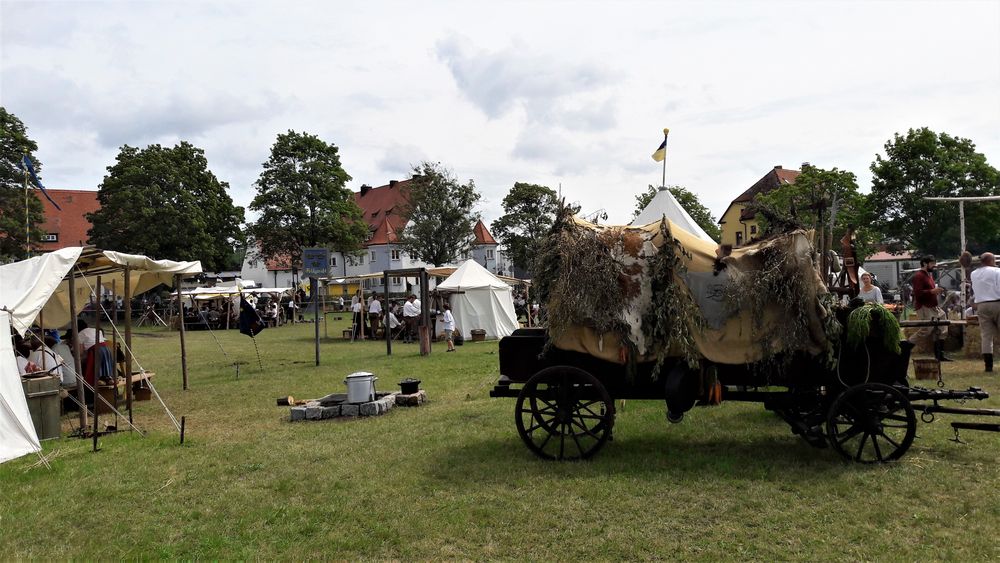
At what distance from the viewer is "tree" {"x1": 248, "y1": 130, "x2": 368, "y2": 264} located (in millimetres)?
52438

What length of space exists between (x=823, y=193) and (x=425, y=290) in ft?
41.6

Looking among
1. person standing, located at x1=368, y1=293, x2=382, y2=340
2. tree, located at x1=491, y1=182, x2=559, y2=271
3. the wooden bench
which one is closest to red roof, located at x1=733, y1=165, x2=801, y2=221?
tree, located at x1=491, y1=182, x2=559, y2=271

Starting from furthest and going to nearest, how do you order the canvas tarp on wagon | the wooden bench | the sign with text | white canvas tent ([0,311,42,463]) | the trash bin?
the sign with text, the wooden bench, the trash bin, white canvas tent ([0,311,42,463]), the canvas tarp on wagon

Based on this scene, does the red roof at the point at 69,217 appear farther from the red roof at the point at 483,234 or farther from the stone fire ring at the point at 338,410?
the stone fire ring at the point at 338,410

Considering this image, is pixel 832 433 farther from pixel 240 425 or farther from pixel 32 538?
pixel 240 425

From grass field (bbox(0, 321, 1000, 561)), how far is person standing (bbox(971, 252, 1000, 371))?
2044 mm

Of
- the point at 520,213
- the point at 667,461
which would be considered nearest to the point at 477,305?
the point at 667,461

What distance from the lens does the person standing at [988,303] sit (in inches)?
444

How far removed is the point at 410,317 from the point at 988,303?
1661cm

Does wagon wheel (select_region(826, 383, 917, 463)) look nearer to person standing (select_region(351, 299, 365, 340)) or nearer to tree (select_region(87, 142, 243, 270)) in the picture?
person standing (select_region(351, 299, 365, 340))

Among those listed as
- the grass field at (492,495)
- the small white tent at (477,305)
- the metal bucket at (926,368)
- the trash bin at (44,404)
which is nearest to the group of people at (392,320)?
the small white tent at (477,305)

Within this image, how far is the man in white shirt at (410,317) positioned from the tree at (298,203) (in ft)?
99.8

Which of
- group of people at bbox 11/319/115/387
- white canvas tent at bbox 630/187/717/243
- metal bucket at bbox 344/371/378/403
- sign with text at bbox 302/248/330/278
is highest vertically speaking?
white canvas tent at bbox 630/187/717/243

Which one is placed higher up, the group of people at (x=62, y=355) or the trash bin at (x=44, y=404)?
the group of people at (x=62, y=355)
